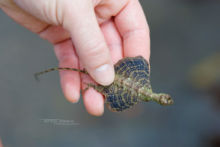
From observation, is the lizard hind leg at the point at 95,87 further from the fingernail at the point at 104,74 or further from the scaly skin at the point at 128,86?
the fingernail at the point at 104,74

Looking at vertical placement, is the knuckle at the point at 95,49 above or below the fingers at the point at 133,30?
below

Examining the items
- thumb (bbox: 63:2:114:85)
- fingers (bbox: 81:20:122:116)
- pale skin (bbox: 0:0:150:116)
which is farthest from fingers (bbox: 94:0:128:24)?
thumb (bbox: 63:2:114:85)

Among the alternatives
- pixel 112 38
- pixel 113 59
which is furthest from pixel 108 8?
pixel 113 59

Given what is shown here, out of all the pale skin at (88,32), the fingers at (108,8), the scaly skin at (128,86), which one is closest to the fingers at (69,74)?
the pale skin at (88,32)

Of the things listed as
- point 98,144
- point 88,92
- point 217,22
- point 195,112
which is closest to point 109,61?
point 88,92

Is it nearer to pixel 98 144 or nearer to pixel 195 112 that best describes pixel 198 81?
pixel 195 112

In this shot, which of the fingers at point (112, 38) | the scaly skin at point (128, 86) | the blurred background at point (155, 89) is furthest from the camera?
the blurred background at point (155, 89)
